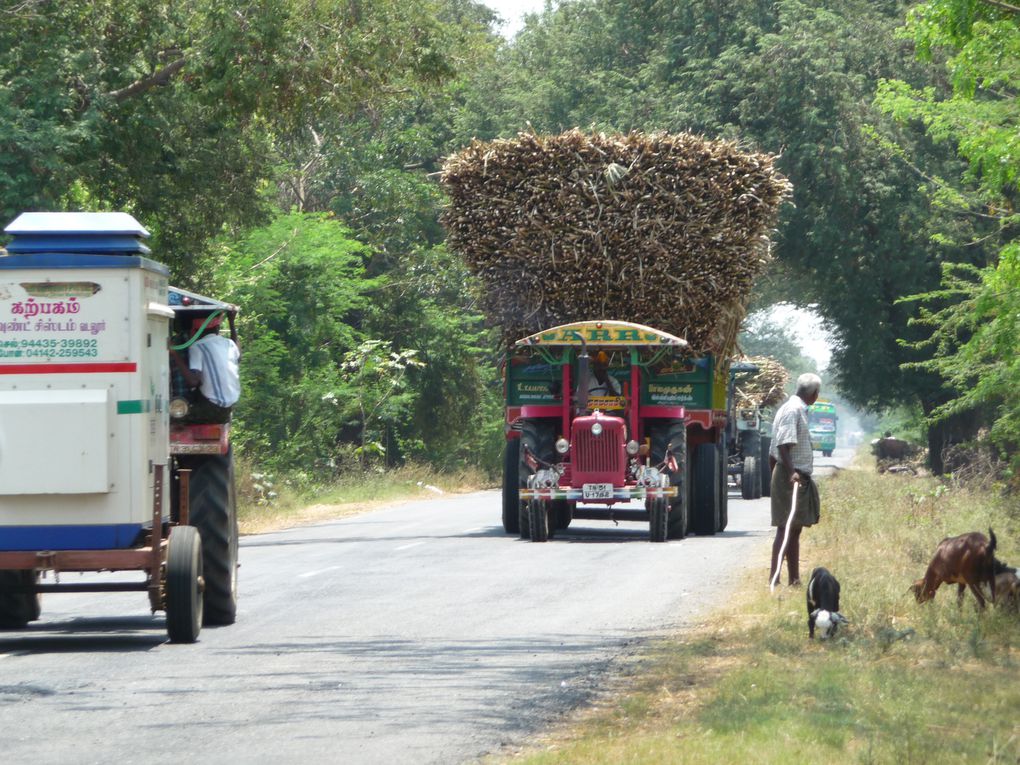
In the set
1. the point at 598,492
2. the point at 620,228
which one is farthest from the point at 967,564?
the point at 620,228

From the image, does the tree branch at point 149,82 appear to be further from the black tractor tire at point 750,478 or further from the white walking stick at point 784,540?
the black tractor tire at point 750,478

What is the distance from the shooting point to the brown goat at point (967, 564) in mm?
11086

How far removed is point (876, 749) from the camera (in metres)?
6.97

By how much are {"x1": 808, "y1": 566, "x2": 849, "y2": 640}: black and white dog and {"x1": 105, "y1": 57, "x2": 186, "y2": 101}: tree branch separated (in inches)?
619

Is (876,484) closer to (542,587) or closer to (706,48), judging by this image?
(706,48)

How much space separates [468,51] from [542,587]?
1234 centimetres

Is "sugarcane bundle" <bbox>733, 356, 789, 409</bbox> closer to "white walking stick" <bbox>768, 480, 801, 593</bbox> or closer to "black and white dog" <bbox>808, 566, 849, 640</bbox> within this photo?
"white walking stick" <bbox>768, 480, 801, 593</bbox>

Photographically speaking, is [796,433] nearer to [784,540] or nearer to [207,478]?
[784,540]

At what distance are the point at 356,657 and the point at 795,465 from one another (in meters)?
4.60

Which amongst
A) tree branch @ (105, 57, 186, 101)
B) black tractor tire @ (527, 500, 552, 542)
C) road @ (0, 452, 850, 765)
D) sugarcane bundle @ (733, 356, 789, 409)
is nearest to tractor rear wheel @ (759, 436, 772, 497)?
sugarcane bundle @ (733, 356, 789, 409)

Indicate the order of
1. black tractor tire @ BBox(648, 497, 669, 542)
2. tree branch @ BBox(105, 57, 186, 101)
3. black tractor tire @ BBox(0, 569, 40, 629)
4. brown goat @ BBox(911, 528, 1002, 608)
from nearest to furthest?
1. brown goat @ BBox(911, 528, 1002, 608)
2. black tractor tire @ BBox(0, 569, 40, 629)
3. black tractor tire @ BBox(648, 497, 669, 542)
4. tree branch @ BBox(105, 57, 186, 101)

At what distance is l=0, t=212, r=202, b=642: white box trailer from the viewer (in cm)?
1066

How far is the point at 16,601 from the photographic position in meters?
12.4

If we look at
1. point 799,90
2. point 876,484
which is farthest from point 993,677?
point 799,90
